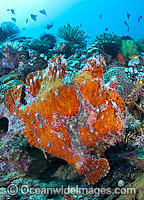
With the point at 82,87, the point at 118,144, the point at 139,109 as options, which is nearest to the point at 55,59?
the point at 82,87

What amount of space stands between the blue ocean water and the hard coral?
13633cm

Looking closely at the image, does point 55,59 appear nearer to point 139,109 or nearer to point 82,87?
point 82,87

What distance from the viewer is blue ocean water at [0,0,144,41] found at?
128 meters

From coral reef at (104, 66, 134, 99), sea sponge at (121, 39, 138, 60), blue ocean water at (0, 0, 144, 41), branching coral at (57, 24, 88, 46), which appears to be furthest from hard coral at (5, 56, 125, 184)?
blue ocean water at (0, 0, 144, 41)

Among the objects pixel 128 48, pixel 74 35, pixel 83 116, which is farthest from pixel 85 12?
pixel 83 116

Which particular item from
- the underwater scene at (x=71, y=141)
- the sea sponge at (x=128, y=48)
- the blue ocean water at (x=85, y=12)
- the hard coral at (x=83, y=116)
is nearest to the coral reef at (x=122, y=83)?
the underwater scene at (x=71, y=141)

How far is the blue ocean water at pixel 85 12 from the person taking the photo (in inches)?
5020

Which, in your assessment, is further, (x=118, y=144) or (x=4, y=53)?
(x=4, y=53)

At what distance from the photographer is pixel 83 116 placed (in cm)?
211

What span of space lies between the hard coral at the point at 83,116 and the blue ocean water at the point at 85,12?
136326 mm

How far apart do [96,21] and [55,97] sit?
518 feet

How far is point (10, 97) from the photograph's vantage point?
3.20 m

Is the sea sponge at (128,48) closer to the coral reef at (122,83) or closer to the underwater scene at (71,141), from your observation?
the coral reef at (122,83)

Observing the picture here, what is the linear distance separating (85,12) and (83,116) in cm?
16725
